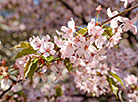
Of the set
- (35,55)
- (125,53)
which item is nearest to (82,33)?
(35,55)

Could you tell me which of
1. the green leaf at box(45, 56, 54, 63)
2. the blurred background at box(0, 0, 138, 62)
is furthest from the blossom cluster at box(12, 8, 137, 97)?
the blurred background at box(0, 0, 138, 62)

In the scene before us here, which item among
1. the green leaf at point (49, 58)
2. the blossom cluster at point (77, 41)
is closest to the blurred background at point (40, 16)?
the blossom cluster at point (77, 41)

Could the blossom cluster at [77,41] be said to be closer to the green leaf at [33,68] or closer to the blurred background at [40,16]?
the green leaf at [33,68]

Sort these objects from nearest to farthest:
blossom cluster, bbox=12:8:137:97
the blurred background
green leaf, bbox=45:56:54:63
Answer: blossom cluster, bbox=12:8:137:97, green leaf, bbox=45:56:54:63, the blurred background

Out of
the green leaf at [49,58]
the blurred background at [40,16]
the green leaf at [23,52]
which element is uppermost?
the blurred background at [40,16]

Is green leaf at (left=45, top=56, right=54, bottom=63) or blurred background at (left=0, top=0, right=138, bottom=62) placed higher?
blurred background at (left=0, top=0, right=138, bottom=62)

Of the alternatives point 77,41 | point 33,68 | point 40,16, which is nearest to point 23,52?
point 33,68

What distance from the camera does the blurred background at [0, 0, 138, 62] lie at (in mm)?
4230

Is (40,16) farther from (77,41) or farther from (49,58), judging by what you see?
(77,41)

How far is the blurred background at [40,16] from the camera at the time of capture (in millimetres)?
4230

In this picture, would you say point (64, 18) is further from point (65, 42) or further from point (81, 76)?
point (65, 42)

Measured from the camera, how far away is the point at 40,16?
16.5 ft

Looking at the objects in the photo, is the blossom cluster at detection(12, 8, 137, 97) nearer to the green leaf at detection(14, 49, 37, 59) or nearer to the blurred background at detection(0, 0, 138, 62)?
the green leaf at detection(14, 49, 37, 59)

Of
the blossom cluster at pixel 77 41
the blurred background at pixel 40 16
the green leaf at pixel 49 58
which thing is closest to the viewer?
the blossom cluster at pixel 77 41
